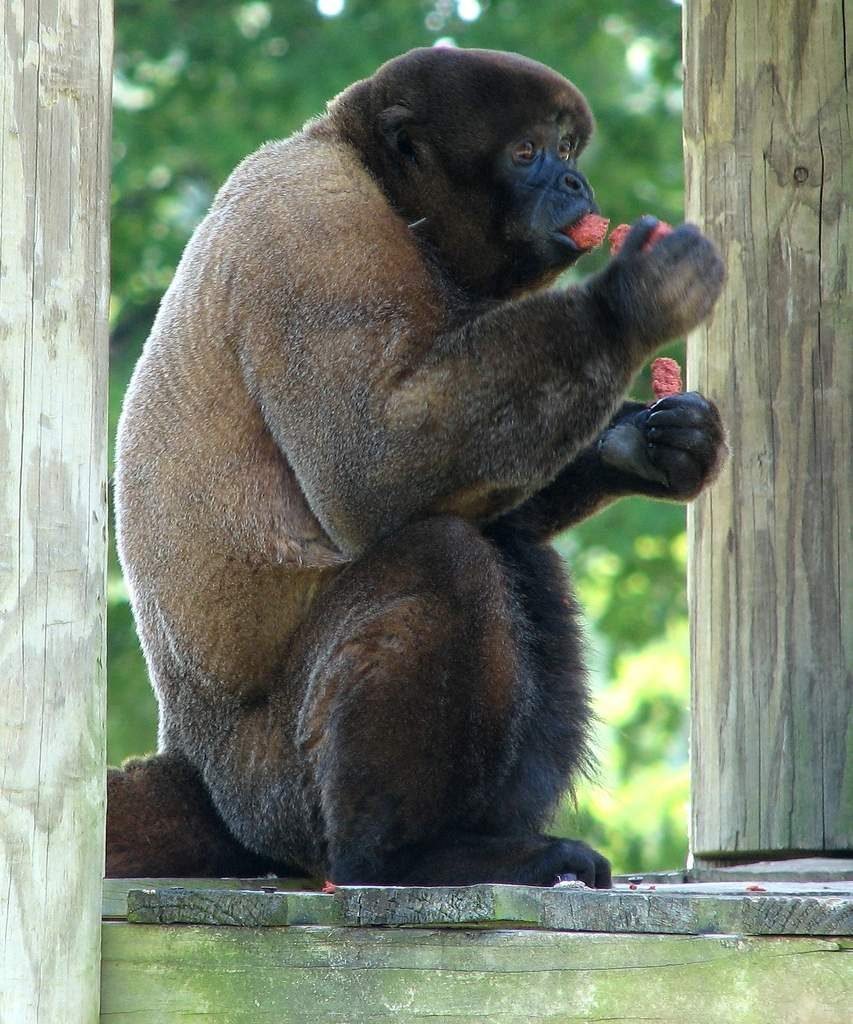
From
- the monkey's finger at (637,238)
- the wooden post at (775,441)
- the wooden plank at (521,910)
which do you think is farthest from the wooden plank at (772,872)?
the monkey's finger at (637,238)

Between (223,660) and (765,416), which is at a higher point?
(765,416)

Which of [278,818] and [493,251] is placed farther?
[493,251]

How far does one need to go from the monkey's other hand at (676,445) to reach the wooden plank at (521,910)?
151 cm

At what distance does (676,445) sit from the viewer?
4258mm

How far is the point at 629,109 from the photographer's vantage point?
39.9ft

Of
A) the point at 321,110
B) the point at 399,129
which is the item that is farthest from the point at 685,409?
the point at 321,110

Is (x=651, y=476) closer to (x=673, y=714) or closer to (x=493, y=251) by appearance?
(x=493, y=251)

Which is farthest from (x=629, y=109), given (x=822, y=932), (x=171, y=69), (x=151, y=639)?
(x=822, y=932)

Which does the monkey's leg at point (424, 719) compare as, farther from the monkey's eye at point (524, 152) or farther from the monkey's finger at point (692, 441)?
the monkey's eye at point (524, 152)

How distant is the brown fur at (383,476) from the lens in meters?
3.60

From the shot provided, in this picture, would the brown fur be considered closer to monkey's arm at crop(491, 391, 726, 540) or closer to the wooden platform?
monkey's arm at crop(491, 391, 726, 540)

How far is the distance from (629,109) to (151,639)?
349 inches

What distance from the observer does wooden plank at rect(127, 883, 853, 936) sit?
2758 millimetres

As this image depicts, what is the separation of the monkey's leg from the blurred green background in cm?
684
